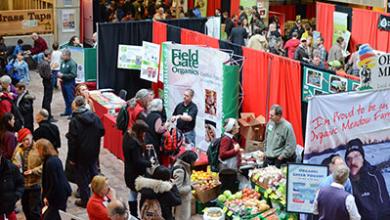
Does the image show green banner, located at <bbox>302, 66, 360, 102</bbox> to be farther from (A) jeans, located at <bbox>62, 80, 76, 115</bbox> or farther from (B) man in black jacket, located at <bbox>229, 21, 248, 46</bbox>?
(B) man in black jacket, located at <bbox>229, 21, 248, 46</bbox>

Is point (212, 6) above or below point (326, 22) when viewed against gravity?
above

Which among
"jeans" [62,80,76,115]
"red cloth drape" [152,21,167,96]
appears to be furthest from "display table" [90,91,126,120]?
"red cloth drape" [152,21,167,96]

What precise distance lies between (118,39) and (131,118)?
4650mm

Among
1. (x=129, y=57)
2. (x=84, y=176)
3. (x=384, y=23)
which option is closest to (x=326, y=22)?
(x=384, y=23)

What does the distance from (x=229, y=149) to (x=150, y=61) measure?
15.5 ft

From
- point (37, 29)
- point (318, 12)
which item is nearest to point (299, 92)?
point (318, 12)

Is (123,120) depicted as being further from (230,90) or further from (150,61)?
(150,61)

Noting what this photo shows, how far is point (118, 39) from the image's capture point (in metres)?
14.9

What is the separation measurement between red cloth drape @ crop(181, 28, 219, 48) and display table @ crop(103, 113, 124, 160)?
2.28 metres

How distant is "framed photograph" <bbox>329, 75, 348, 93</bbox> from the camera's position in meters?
10.2

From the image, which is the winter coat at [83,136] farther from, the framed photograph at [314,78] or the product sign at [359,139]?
the framed photograph at [314,78]

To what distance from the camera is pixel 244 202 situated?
9.31 m

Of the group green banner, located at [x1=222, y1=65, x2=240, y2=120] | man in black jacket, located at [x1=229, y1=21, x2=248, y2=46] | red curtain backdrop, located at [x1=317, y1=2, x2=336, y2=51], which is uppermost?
red curtain backdrop, located at [x1=317, y1=2, x2=336, y2=51]

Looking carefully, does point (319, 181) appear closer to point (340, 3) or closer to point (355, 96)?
point (355, 96)
